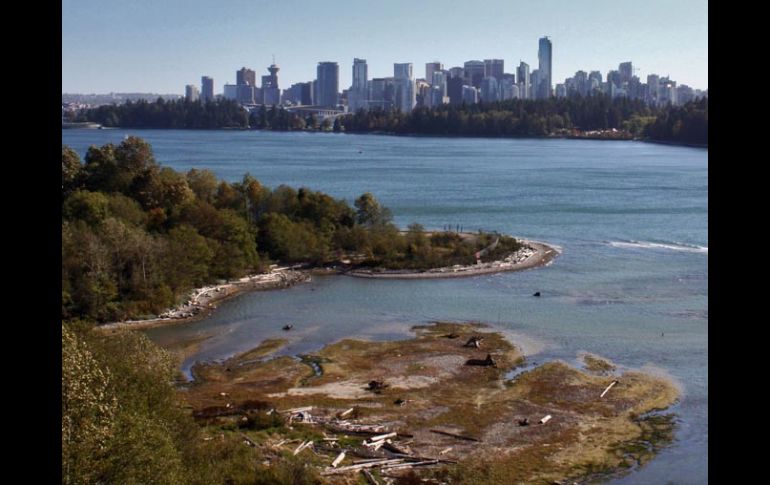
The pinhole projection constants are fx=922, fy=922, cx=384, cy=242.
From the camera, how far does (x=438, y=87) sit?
6838 cm

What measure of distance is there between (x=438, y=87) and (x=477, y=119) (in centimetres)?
2155

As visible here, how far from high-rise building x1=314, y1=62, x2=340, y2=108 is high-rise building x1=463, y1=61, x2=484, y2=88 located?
33.2 ft

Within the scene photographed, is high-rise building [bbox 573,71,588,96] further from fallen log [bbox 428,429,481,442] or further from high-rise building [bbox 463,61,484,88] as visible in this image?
fallen log [bbox 428,429,481,442]

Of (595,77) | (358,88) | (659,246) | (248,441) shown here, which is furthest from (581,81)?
(248,441)

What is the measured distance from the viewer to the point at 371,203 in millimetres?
15109

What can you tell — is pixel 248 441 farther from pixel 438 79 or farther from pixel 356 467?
pixel 438 79

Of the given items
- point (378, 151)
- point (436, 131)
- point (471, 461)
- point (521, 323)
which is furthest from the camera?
point (436, 131)

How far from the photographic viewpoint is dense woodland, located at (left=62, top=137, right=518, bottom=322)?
33.9 ft

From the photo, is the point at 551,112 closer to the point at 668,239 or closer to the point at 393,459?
the point at 668,239

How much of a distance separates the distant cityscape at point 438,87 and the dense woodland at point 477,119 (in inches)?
186

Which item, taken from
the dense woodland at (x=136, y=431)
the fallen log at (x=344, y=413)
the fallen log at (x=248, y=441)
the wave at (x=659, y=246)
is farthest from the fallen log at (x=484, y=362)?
the wave at (x=659, y=246)

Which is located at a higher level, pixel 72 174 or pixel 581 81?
pixel 581 81

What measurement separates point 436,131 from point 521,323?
4100cm
